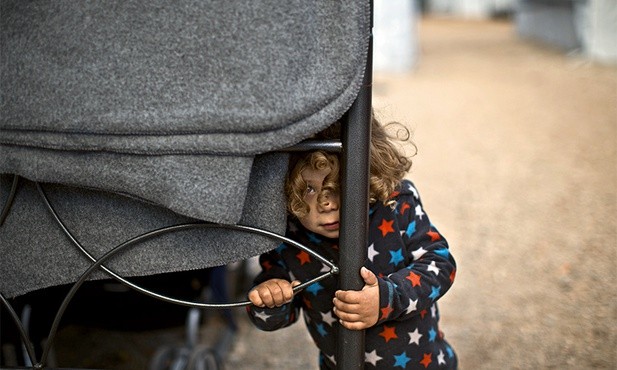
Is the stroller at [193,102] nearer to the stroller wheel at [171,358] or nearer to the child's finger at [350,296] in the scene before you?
the child's finger at [350,296]

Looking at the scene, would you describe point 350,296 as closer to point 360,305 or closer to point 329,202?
point 360,305

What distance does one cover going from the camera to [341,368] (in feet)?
3.64

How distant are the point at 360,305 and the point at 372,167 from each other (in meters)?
0.25

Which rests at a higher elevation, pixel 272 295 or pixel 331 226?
pixel 331 226

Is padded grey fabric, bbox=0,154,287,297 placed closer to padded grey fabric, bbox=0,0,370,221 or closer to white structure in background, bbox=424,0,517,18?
padded grey fabric, bbox=0,0,370,221

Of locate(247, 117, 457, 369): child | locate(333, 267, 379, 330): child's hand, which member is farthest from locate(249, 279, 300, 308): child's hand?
locate(333, 267, 379, 330): child's hand

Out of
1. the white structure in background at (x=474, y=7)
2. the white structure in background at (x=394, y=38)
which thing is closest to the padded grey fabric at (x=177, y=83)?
the white structure in background at (x=394, y=38)

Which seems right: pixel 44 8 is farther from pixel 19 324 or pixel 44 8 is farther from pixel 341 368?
pixel 341 368

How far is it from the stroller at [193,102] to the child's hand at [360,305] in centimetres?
1

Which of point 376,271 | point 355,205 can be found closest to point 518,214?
point 376,271

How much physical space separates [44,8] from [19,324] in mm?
540

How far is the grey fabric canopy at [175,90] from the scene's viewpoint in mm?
929

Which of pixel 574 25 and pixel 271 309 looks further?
pixel 574 25

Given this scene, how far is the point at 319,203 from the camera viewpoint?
1194 millimetres
